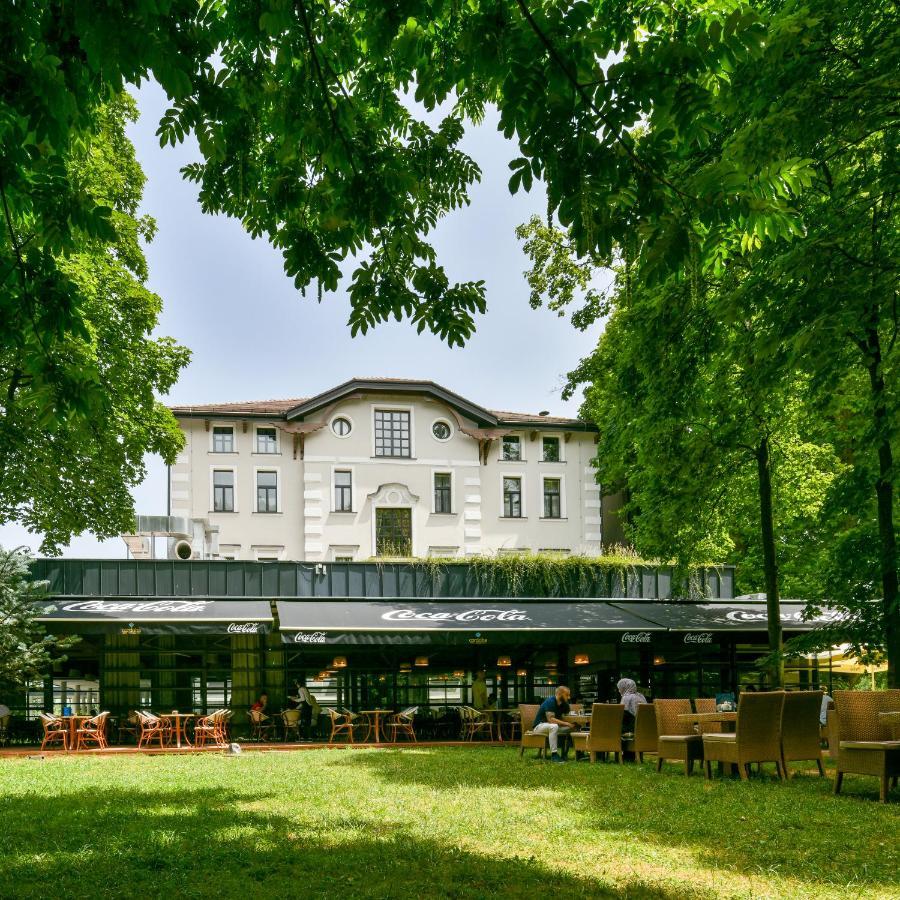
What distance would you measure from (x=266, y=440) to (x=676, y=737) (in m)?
23.8

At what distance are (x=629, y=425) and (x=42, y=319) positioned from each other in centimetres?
1334

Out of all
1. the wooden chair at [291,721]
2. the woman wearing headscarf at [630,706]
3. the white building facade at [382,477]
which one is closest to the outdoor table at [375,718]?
the wooden chair at [291,721]

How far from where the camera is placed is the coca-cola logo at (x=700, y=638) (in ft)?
69.7

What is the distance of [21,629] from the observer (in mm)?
19234

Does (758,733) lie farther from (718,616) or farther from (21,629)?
(21,629)

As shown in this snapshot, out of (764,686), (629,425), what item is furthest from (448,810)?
(764,686)

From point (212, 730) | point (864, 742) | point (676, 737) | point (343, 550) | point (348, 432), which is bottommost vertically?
point (212, 730)

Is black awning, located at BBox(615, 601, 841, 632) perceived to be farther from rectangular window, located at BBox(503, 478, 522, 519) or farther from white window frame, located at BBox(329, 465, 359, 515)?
white window frame, located at BBox(329, 465, 359, 515)

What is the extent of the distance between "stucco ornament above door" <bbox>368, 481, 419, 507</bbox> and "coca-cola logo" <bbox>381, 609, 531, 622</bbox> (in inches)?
533

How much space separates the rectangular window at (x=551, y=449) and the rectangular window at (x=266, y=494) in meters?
9.38

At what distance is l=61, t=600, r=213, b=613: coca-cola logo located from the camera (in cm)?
2030

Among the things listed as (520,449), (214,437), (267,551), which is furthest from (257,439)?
(520,449)

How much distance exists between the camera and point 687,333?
14672 millimetres

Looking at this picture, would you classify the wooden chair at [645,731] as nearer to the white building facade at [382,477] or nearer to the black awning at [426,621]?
the black awning at [426,621]
